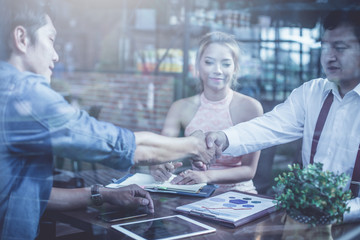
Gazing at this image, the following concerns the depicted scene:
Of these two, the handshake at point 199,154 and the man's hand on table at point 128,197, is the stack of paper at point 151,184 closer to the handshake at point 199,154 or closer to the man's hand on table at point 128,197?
the handshake at point 199,154

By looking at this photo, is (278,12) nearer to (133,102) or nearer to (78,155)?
(78,155)

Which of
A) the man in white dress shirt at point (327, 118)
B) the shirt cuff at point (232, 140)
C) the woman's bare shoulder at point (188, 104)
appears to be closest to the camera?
the man in white dress shirt at point (327, 118)

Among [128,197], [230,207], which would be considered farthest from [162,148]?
[230,207]

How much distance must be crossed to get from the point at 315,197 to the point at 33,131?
0.92 metres

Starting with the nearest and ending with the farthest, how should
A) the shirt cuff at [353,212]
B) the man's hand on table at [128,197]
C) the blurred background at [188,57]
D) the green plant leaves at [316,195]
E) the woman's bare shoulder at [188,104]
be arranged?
1. the green plant leaves at [316,195]
2. the shirt cuff at [353,212]
3. the man's hand on table at [128,197]
4. the blurred background at [188,57]
5. the woman's bare shoulder at [188,104]

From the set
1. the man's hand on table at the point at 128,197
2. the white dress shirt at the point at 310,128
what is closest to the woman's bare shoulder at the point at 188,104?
the white dress shirt at the point at 310,128

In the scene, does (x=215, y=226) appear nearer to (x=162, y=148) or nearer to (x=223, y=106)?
(x=162, y=148)

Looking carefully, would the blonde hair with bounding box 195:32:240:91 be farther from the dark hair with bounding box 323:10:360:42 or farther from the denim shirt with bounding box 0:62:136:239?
the denim shirt with bounding box 0:62:136:239

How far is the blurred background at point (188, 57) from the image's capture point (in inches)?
89.7

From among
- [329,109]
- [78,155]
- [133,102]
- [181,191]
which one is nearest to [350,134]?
[329,109]

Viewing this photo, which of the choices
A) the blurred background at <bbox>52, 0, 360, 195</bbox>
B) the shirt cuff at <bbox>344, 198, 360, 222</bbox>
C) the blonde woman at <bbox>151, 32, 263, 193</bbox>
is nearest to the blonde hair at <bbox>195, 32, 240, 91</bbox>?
the blonde woman at <bbox>151, 32, 263, 193</bbox>

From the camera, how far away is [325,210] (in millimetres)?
1186

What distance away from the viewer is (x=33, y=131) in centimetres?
127

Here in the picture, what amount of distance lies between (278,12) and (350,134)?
5.18 feet
